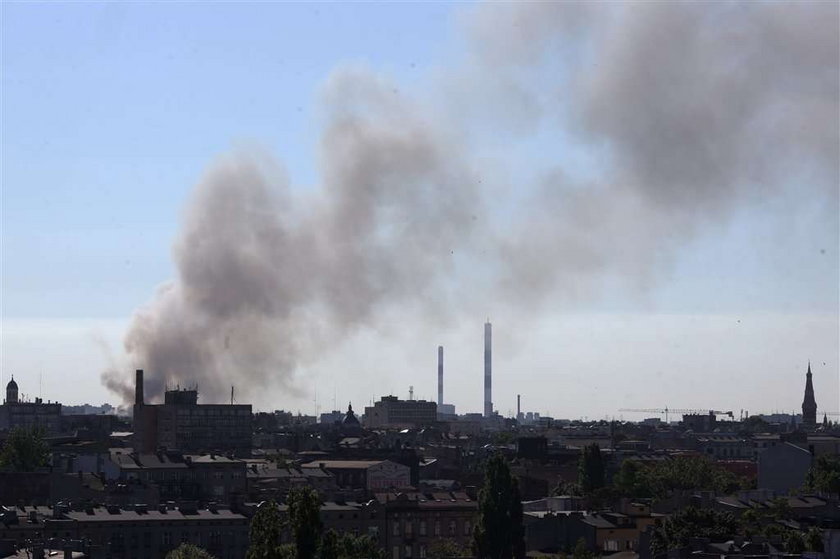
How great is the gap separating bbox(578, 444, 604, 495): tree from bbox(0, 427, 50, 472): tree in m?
36.3

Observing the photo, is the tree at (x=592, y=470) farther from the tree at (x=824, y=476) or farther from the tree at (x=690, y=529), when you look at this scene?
the tree at (x=690, y=529)

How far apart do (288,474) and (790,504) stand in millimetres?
38725

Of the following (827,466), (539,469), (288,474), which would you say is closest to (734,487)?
(827,466)

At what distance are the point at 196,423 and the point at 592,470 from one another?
183ft

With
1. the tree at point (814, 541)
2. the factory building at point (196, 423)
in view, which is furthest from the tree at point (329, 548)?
the factory building at point (196, 423)

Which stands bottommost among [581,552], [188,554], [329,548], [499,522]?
[188,554]

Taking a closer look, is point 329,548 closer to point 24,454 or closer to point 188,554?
point 188,554

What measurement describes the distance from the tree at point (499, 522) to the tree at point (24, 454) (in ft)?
175

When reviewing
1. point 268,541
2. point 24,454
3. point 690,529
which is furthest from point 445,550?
point 24,454

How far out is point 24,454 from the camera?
126688 millimetres

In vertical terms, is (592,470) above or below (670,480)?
above

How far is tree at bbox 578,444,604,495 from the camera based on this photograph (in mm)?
118062

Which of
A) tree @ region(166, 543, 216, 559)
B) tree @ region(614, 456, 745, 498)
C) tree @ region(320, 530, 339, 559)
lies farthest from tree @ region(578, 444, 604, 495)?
tree @ region(320, 530, 339, 559)

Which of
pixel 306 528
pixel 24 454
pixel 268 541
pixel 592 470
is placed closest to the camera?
pixel 268 541
